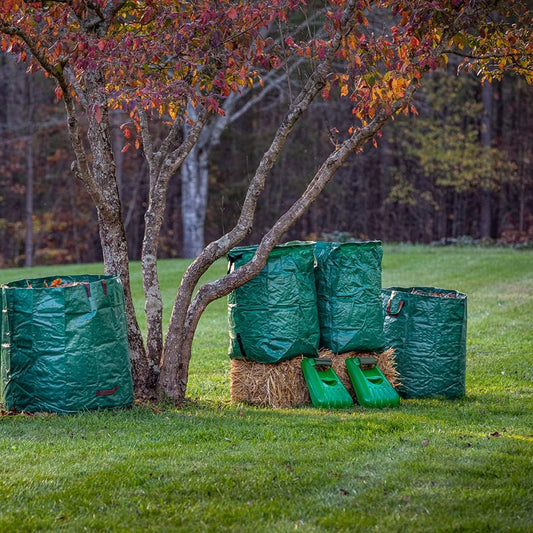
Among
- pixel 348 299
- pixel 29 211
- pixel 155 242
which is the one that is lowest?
pixel 348 299

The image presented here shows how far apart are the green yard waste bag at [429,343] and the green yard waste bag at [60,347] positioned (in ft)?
7.94

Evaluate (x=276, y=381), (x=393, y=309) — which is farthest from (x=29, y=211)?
(x=276, y=381)

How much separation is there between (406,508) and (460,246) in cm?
2278

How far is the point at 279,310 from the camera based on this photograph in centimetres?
638

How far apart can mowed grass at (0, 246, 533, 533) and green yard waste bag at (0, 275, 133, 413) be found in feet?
0.53

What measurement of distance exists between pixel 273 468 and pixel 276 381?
1.95 m

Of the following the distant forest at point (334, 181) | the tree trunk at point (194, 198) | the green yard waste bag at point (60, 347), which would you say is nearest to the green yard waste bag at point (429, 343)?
the green yard waste bag at point (60, 347)

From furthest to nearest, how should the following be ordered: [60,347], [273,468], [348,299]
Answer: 1. [348,299]
2. [60,347]
3. [273,468]

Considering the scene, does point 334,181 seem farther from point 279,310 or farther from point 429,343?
point 279,310

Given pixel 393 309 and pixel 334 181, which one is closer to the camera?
pixel 393 309

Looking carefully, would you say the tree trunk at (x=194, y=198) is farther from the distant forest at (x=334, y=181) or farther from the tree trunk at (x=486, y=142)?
the tree trunk at (x=486, y=142)

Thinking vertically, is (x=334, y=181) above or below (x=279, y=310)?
above

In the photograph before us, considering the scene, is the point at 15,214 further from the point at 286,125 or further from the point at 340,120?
the point at 286,125

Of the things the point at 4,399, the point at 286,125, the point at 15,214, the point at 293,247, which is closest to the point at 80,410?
the point at 4,399
